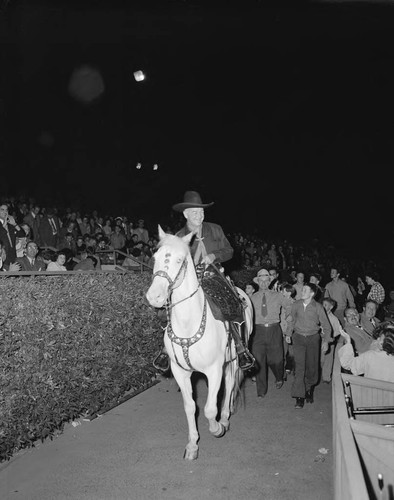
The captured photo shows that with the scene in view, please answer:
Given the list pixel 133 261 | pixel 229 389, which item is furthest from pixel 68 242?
pixel 229 389

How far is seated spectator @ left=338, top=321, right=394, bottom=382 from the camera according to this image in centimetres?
561

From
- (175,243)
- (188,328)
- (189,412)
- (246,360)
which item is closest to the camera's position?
(175,243)

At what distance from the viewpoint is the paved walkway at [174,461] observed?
4.54 meters

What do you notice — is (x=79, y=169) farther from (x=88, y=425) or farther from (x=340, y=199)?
(x=340, y=199)

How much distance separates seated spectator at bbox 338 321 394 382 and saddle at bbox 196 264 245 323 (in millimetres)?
1485

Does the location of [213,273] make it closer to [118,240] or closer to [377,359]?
[377,359]

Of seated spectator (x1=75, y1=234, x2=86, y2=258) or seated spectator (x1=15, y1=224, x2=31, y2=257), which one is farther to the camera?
seated spectator (x1=75, y1=234, x2=86, y2=258)

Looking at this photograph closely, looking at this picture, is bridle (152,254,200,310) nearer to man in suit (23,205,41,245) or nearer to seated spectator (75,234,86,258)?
seated spectator (75,234,86,258)

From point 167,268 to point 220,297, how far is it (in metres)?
1.17

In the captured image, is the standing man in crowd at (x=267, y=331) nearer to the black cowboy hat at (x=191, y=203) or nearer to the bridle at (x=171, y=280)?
the black cowboy hat at (x=191, y=203)

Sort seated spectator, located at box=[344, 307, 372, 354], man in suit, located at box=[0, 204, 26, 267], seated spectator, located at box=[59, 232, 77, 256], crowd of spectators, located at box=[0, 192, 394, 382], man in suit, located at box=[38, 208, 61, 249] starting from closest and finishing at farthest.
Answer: seated spectator, located at box=[344, 307, 372, 354]
crowd of spectators, located at box=[0, 192, 394, 382]
man in suit, located at box=[0, 204, 26, 267]
seated spectator, located at box=[59, 232, 77, 256]
man in suit, located at box=[38, 208, 61, 249]

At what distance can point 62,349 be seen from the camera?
18.7ft

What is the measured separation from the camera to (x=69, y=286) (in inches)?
247

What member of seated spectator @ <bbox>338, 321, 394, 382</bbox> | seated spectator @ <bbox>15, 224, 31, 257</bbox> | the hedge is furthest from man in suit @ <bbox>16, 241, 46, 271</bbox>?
seated spectator @ <bbox>338, 321, 394, 382</bbox>
